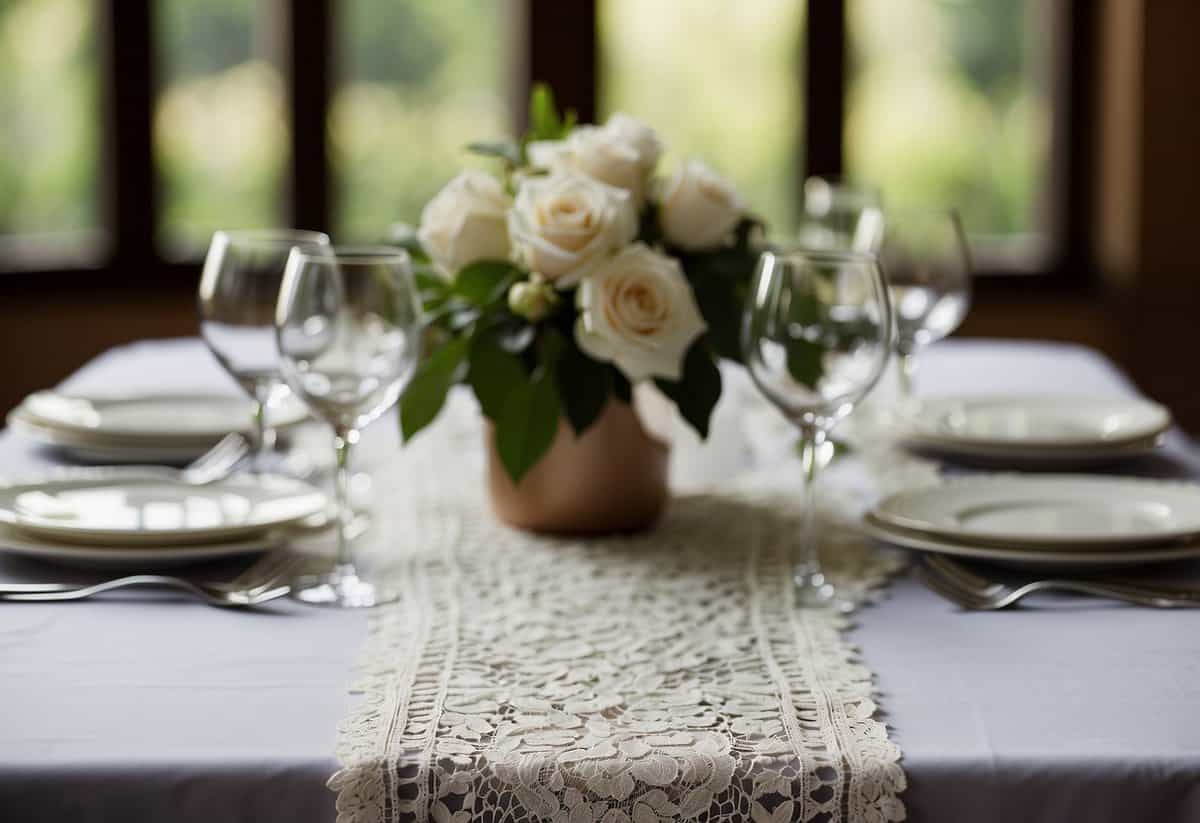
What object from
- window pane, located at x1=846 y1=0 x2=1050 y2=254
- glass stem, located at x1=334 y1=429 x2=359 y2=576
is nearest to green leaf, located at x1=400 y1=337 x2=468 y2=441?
glass stem, located at x1=334 y1=429 x2=359 y2=576

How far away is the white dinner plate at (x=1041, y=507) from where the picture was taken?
3.76ft

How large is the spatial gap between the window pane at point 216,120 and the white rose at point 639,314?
9.15 ft

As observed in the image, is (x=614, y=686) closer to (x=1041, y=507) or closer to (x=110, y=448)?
(x=1041, y=507)

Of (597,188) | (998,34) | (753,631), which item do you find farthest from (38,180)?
(753,631)

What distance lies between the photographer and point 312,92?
12.3 ft

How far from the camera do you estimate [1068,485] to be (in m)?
1.28

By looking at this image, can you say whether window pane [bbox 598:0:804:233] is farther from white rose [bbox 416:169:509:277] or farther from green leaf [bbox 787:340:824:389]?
green leaf [bbox 787:340:824:389]

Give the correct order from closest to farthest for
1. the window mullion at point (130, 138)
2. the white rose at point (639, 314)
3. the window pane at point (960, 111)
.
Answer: the white rose at point (639, 314), the window mullion at point (130, 138), the window pane at point (960, 111)

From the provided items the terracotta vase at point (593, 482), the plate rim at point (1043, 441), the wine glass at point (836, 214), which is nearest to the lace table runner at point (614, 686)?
the terracotta vase at point (593, 482)

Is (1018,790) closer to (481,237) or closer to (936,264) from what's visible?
(481,237)

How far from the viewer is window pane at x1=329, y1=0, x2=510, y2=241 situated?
3.84 metres

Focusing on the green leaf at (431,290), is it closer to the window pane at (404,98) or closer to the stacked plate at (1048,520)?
the stacked plate at (1048,520)

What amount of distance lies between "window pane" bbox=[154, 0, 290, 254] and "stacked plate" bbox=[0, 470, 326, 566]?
2.62 m

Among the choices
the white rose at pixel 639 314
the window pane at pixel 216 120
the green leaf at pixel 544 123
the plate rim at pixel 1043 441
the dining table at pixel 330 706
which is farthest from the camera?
the window pane at pixel 216 120
